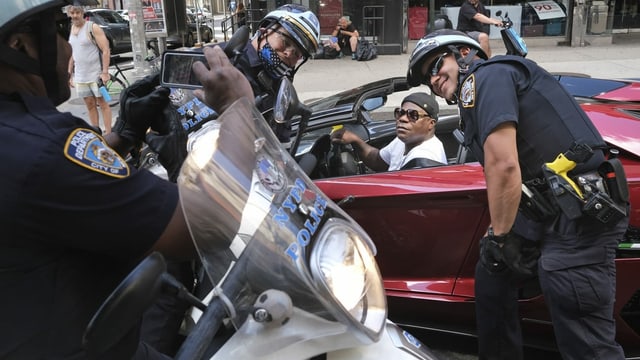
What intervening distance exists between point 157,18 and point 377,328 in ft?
32.4

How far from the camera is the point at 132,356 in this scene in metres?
1.32

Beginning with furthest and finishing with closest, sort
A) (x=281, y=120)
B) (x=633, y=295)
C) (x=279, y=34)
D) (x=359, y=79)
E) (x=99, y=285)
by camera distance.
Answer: (x=359, y=79), (x=279, y=34), (x=633, y=295), (x=281, y=120), (x=99, y=285)

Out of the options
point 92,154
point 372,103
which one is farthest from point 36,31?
point 372,103

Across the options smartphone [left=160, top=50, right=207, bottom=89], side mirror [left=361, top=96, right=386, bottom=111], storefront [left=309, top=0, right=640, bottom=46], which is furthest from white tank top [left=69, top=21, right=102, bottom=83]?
storefront [left=309, top=0, right=640, bottom=46]

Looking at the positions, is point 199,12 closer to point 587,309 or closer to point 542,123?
point 542,123

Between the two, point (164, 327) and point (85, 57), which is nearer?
point (164, 327)

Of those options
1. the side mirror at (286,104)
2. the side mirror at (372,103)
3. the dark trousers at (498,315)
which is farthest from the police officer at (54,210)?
the side mirror at (372,103)

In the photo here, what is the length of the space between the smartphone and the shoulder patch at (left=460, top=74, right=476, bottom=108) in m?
1.04

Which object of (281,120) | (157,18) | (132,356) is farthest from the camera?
(157,18)

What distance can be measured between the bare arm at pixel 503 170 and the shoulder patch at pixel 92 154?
1.39 metres

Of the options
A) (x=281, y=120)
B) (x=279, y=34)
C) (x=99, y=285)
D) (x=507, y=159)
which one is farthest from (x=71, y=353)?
(x=279, y=34)

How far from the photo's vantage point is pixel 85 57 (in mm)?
7414

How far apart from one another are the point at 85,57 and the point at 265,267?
706 centimetres

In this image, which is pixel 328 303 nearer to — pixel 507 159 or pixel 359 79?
pixel 507 159
